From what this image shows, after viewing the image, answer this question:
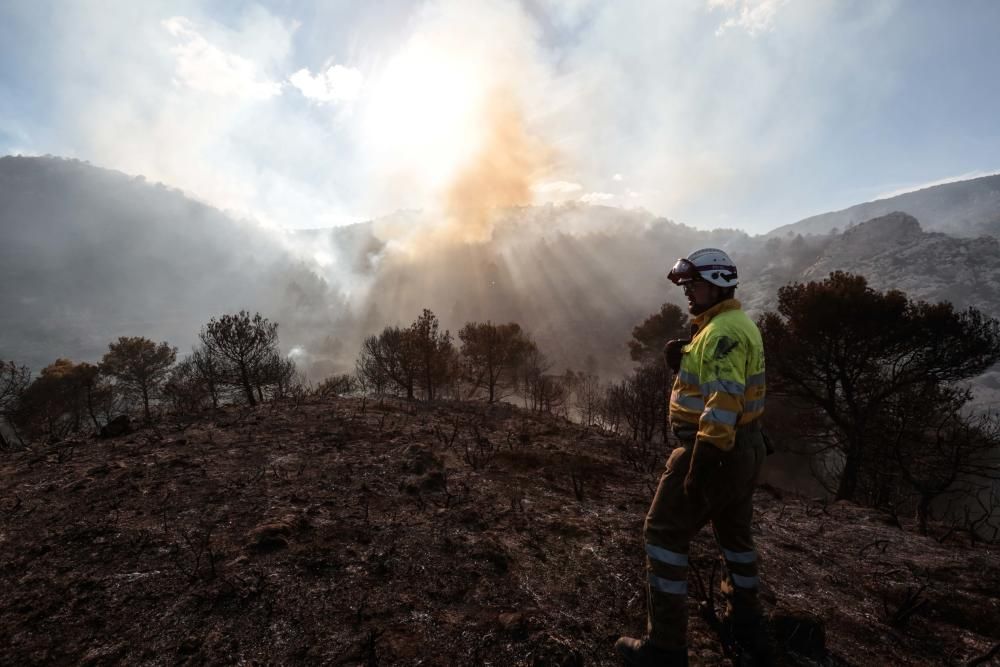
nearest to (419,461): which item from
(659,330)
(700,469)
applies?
(700,469)

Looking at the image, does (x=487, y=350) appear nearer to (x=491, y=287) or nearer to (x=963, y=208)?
(x=491, y=287)

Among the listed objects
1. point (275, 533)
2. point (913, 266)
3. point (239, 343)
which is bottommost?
point (275, 533)

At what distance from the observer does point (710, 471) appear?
2.53 meters

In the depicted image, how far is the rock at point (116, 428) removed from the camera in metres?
8.33

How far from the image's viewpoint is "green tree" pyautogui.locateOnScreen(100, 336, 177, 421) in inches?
1220

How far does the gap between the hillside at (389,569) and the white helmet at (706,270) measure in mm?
2415

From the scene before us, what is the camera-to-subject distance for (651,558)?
2.66m

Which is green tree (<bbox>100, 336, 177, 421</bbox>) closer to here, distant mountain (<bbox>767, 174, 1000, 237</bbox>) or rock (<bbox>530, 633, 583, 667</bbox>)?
rock (<bbox>530, 633, 583, 667</bbox>)

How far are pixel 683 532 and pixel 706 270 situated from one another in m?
1.82

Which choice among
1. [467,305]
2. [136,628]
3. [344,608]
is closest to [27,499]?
[136,628]

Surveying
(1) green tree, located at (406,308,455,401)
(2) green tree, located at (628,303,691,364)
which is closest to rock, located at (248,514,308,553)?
(1) green tree, located at (406,308,455,401)

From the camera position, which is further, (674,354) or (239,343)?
(239,343)

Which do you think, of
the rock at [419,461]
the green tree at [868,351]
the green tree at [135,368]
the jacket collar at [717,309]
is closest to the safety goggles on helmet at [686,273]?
the jacket collar at [717,309]

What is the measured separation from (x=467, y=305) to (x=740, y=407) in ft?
496
